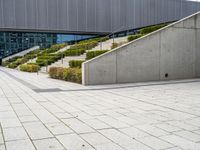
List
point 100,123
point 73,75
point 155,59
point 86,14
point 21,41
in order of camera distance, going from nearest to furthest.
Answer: point 100,123 < point 73,75 < point 155,59 < point 86,14 < point 21,41

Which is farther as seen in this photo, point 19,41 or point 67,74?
point 19,41

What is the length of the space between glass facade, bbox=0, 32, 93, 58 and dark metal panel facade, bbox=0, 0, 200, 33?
245 inches

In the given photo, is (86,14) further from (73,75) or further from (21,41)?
(73,75)

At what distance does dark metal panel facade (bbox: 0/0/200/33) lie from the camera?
121ft

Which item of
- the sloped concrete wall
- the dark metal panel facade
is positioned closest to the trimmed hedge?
the sloped concrete wall

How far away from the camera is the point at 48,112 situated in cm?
712

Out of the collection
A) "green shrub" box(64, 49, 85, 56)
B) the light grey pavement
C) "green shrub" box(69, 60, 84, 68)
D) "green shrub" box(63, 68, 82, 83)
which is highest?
"green shrub" box(64, 49, 85, 56)

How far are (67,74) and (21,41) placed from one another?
3397cm

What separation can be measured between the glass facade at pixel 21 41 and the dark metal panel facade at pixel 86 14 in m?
6.22

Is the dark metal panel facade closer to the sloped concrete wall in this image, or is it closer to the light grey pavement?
the sloped concrete wall

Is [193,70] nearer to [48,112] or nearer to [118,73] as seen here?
[118,73]

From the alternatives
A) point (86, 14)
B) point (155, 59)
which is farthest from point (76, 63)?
point (86, 14)

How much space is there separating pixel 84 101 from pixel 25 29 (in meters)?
31.3

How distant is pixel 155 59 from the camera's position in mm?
15266
